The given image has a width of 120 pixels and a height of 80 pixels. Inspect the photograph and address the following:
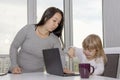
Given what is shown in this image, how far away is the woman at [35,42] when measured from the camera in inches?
88.7

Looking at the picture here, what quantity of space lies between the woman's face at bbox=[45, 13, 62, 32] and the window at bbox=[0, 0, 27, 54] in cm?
190

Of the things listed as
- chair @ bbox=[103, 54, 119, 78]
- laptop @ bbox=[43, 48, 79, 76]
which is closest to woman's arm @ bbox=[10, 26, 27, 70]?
laptop @ bbox=[43, 48, 79, 76]

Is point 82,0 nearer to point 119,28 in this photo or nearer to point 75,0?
point 75,0

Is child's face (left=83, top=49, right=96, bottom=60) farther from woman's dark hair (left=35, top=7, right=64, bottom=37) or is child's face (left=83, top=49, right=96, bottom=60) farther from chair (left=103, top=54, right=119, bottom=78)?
woman's dark hair (left=35, top=7, right=64, bottom=37)

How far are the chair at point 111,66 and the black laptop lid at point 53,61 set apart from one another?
528 mm

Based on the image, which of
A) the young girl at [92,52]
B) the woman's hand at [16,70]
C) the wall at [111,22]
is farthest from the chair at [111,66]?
the wall at [111,22]

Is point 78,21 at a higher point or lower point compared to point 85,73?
higher

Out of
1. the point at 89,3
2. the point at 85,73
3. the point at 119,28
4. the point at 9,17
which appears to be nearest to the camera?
the point at 85,73

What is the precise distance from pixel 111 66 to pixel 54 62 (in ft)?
1.85

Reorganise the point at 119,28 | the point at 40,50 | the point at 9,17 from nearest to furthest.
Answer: the point at 40,50 < the point at 119,28 < the point at 9,17

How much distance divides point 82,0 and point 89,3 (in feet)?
0.49

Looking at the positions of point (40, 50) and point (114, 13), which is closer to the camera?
point (40, 50)

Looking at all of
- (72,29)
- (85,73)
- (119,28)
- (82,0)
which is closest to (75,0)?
(82,0)

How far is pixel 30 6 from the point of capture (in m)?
4.31
